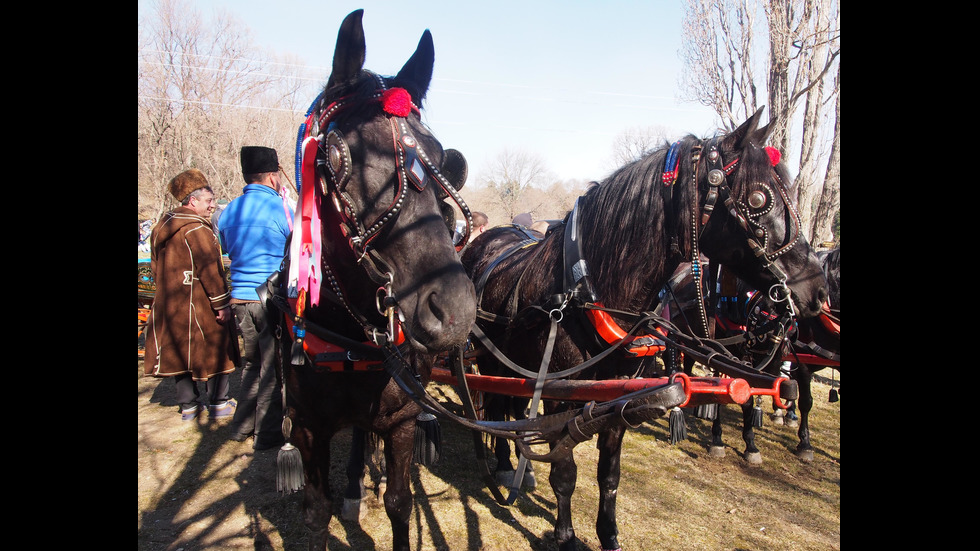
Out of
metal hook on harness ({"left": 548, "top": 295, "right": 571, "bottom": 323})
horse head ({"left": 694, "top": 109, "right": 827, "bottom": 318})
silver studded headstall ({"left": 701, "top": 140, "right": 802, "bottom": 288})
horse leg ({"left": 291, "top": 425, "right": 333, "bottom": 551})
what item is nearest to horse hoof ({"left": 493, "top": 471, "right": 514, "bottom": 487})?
horse leg ({"left": 291, "top": 425, "right": 333, "bottom": 551})

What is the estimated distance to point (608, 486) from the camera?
127 inches

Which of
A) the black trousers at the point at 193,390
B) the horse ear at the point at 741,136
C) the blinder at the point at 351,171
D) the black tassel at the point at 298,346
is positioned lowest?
the black trousers at the point at 193,390

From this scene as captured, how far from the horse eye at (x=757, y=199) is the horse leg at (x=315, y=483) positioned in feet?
8.21

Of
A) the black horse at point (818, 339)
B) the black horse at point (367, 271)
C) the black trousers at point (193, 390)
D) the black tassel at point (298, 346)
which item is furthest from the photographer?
the black trousers at point (193, 390)

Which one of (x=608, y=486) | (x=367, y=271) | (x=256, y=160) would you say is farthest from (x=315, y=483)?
(x=256, y=160)

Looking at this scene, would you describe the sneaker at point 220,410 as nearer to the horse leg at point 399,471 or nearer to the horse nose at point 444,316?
the horse leg at point 399,471

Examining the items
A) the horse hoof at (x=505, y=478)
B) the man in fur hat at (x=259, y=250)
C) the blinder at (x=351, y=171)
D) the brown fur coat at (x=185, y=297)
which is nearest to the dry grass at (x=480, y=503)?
the horse hoof at (x=505, y=478)

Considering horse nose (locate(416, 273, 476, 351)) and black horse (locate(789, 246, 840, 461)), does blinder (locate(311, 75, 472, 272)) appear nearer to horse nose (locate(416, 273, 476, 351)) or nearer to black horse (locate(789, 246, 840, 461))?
horse nose (locate(416, 273, 476, 351))

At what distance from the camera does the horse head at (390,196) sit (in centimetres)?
167

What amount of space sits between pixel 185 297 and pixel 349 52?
4144 mm

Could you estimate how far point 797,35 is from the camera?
32.9 ft

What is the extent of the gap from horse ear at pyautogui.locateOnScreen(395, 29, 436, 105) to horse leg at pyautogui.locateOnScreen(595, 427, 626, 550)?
2.35 meters

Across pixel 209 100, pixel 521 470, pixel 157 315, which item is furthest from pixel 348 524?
pixel 209 100
